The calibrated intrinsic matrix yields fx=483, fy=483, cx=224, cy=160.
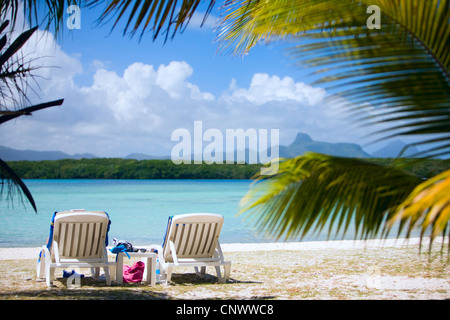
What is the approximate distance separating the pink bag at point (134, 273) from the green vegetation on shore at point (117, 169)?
41.6m

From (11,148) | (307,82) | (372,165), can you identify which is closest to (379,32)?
(307,82)

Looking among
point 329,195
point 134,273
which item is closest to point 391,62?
point 329,195

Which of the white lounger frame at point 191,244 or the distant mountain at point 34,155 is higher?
the distant mountain at point 34,155

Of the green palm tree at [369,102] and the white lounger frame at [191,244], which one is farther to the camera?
the white lounger frame at [191,244]

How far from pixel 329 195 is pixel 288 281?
429 centimetres

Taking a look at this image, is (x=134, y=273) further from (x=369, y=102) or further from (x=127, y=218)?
(x=127, y=218)

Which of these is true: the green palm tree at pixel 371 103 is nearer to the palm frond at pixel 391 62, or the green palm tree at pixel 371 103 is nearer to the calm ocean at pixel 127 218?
the palm frond at pixel 391 62

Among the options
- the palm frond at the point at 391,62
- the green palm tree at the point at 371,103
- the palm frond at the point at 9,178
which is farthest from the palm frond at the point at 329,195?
the palm frond at the point at 9,178

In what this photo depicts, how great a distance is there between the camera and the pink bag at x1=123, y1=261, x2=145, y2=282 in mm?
6141

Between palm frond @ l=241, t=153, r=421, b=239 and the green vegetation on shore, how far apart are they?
45.6 m

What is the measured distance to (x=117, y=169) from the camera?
180 ft

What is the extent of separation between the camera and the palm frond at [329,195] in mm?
2182

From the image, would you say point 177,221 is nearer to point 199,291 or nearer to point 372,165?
point 199,291

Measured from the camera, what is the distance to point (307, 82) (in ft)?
7.14
